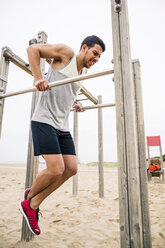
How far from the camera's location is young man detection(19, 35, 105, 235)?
1304mm

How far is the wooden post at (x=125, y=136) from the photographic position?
869mm

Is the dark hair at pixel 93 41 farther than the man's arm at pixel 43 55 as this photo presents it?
Yes

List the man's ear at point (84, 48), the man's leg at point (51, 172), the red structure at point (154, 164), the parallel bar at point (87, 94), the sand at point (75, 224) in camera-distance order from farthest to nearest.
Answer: the red structure at point (154, 164) < the parallel bar at point (87, 94) < the sand at point (75, 224) < the man's ear at point (84, 48) < the man's leg at point (51, 172)

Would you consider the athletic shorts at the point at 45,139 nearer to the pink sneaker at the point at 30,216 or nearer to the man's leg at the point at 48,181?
the man's leg at the point at 48,181

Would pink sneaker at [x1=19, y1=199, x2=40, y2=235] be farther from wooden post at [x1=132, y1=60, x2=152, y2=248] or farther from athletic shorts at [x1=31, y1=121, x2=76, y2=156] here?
wooden post at [x1=132, y1=60, x2=152, y2=248]

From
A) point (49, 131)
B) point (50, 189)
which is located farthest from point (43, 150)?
point (50, 189)

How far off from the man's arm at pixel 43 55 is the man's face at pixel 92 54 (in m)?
0.13

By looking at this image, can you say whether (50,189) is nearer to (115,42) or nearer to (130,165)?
(130,165)

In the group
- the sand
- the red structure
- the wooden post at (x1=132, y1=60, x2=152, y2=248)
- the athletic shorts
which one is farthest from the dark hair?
the red structure

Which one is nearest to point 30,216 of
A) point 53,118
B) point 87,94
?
point 53,118

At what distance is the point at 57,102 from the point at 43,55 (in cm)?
39

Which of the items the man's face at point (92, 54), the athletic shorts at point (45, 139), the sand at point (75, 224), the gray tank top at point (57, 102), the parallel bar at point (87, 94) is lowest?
the sand at point (75, 224)

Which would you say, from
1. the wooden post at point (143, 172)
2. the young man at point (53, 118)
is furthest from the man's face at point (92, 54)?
the wooden post at point (143, 172)

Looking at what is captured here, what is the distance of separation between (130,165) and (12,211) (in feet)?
8.11
